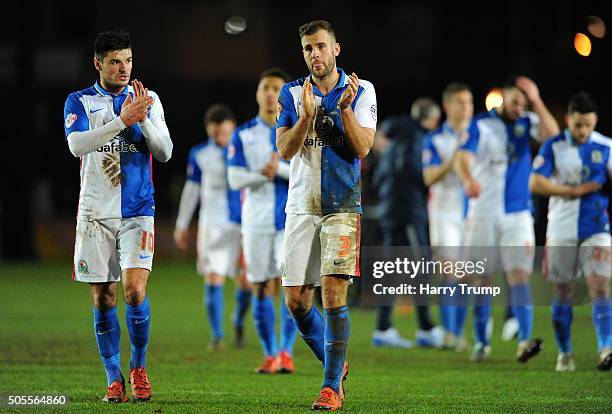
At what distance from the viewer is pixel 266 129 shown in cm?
1007

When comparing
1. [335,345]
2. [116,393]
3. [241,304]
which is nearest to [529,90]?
[241,304]

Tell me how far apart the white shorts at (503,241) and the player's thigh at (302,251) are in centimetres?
382

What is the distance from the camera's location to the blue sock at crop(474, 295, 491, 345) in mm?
10688

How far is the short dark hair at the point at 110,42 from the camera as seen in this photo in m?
7.40

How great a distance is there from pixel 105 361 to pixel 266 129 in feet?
10.7

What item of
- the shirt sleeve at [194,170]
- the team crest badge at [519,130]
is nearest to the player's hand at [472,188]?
the team crest badge at [519,130]

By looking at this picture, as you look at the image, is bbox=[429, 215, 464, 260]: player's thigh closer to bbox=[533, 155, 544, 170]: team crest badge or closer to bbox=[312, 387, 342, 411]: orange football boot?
bbox=[533, 155, 544, 170]: team crest badge

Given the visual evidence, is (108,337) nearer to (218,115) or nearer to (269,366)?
(269,366)

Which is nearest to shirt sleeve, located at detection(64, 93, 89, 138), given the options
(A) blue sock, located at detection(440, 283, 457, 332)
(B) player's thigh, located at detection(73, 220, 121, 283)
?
(B) player's thigh, located at detection(73, 220, 121, 283)

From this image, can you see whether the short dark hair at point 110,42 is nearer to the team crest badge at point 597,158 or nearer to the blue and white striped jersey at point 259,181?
the blue and white striped jersey at point 259,181

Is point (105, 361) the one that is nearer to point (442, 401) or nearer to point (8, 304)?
point (442, 401)

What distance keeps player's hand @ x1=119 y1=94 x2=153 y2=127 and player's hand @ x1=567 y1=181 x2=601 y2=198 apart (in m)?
4.14

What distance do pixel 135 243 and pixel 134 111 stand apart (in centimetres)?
91

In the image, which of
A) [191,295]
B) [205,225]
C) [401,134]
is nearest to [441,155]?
[401,134]
